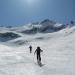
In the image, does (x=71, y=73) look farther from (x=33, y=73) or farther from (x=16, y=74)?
(x=16, y=74)

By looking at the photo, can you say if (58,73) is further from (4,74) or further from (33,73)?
(4,74)

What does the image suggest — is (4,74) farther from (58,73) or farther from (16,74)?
(58,73)

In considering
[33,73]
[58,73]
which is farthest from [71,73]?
[33,73]

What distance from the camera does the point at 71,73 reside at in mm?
14758

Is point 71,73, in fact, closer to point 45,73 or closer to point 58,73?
point 58,73

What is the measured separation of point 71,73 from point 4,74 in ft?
16.9

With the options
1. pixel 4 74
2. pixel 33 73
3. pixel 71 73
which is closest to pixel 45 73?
pixel 33 73

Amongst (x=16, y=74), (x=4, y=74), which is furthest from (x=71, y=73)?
(x=4, y=74)

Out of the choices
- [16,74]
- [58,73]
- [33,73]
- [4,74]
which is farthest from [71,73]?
[4,74]

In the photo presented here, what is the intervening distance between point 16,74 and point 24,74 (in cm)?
65

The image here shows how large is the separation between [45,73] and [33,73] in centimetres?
97

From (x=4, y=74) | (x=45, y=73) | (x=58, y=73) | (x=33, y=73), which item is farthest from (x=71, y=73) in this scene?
(x=4, y=74)

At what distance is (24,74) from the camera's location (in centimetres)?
1490

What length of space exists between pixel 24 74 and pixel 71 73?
12.0 ft
